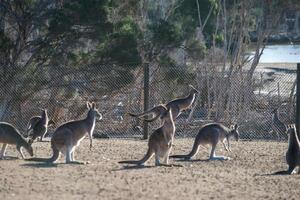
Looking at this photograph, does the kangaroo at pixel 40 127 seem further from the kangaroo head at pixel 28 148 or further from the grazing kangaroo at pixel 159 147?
the grazing kangaroo at pixel 159 147

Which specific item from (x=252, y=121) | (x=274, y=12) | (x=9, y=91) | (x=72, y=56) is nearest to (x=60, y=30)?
(x=72, y=56)

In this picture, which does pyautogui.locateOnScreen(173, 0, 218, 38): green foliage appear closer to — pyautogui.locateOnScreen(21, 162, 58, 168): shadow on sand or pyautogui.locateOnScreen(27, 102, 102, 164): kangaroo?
pyautogui.locateOnScreen(27, 102, 102, 164): kangaroo

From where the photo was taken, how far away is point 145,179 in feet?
35.9

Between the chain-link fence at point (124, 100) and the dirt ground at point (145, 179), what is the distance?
13.9 ft

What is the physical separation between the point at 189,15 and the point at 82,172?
17.0 meters

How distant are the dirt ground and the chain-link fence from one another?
166 inches

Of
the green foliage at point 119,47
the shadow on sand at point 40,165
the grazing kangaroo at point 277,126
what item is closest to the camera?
the shadow on sand at point 40,165

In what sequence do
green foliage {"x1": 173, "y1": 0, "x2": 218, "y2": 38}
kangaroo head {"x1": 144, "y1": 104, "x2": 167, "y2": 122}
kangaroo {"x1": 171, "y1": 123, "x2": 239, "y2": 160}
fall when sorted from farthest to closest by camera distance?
green foliage {"x1": 173, "y1": 0, "x2": 218, "y2": 38} < kangaroo {"x1": 171, "y1": 123, "x2": 239, "y2": 160} < kangaroo head {"x1": 144, "y1": 104, "x2": 167, "y2": 122}

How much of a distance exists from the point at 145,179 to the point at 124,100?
8188mm

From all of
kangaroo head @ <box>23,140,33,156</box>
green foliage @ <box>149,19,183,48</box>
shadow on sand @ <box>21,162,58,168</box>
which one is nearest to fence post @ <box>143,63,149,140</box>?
kangaroo head @ <box>23,140,33,156</box>

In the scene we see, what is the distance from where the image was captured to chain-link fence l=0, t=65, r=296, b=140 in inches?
725

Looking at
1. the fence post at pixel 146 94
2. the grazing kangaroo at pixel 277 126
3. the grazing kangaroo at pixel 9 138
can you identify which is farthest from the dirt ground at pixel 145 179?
the grazing kangaroo at pixel 277 126

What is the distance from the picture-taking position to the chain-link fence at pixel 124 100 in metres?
18.4

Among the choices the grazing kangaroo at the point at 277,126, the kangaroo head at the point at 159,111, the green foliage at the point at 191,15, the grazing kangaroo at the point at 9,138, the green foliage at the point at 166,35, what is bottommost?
the grazing kangaroo at the point at 277,126
